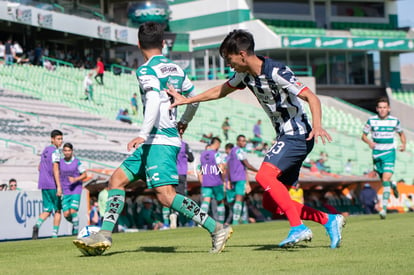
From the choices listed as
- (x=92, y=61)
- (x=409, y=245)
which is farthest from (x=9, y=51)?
(x=409, y=245)

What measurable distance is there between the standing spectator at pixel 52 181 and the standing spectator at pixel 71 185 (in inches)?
7.2

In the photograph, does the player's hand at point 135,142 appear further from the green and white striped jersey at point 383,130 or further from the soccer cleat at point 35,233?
the green and white striped jersey at point 383,130

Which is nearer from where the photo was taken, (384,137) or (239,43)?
(239,43)

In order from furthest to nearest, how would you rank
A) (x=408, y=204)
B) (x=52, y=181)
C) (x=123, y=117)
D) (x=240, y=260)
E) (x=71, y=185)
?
(x=123, y=117) < (x=408, y=204) < (x=71, y=185) < (x=52, y=181) < (x=240, y=260)

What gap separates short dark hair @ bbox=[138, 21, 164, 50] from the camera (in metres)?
8.58

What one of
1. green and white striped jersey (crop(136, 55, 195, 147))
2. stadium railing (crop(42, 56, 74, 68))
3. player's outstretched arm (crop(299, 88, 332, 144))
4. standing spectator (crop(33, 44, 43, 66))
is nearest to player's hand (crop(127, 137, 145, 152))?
green and white striped jersey (crop(136, 55, 195, 147))

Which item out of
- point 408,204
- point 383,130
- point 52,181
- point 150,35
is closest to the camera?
point 150,35

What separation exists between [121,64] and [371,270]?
4467 centimetres

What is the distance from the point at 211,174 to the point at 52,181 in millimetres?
4754

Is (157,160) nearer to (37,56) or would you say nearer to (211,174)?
(211,174)

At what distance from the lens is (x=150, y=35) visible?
8.58 meters

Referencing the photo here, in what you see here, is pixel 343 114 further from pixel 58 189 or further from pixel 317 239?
pixel 317 239

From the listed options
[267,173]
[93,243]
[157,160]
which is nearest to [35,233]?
[93,243]

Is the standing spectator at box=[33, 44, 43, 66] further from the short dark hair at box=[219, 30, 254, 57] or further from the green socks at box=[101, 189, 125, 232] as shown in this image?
the short dark hair at box=[219, 30, 254, 57]
